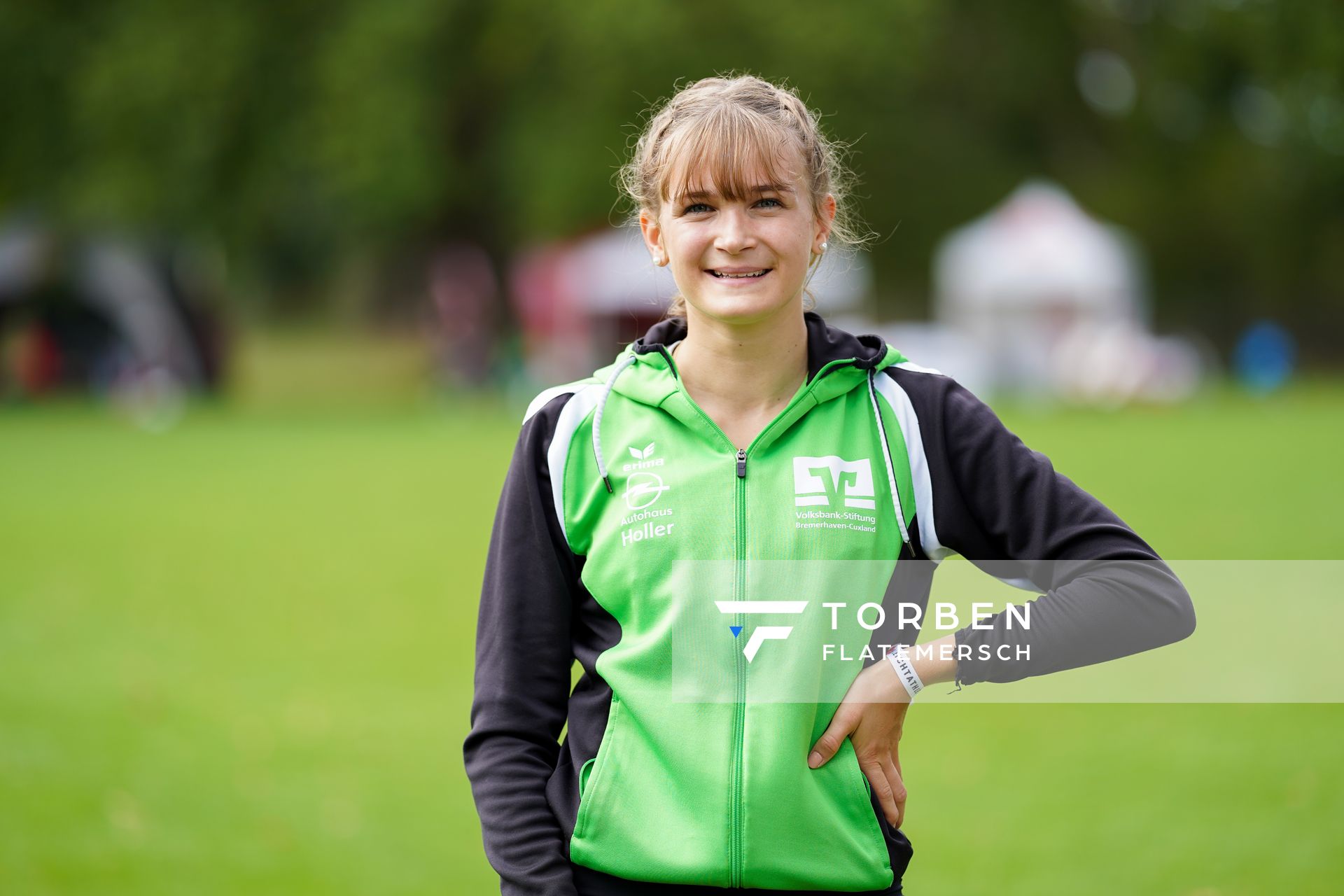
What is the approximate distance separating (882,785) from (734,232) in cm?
91

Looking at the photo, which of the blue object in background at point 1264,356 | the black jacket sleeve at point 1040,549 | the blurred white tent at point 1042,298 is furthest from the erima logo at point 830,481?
the blue object in background at point 1264,356

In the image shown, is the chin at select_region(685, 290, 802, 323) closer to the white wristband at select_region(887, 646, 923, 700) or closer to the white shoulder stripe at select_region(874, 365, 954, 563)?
the white shoulder stripe at select_region(874, 365, 954, 563)

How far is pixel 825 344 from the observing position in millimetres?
2484

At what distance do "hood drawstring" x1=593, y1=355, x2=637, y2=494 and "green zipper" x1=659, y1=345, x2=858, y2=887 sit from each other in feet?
0.23

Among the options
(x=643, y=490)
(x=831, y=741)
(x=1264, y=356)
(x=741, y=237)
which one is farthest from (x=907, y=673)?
(x=1264, y=356)

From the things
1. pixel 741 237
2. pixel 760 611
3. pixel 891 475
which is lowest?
pixel 760 611

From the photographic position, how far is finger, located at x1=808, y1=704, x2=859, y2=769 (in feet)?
7.38

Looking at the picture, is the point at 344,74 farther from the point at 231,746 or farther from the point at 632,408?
the point at 632,408

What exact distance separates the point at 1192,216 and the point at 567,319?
1735 cm

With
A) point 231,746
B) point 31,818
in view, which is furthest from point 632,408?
point 231,746

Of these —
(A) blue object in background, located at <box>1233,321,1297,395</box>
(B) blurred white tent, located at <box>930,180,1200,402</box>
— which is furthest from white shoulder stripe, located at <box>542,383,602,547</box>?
(A) blue object in background, located at <box>1233,321,1297,395</box>

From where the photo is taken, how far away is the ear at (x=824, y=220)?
252 cm

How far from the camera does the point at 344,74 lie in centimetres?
2769

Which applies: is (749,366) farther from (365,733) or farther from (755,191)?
(365,733)
